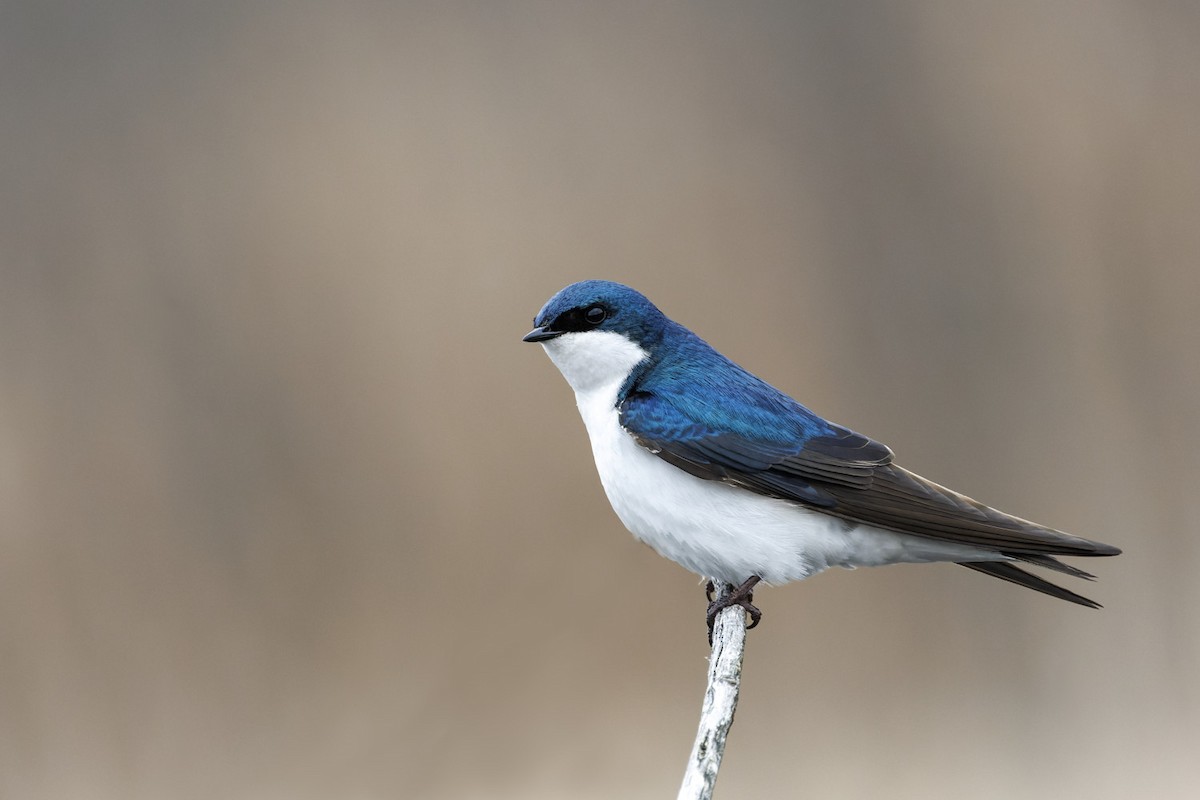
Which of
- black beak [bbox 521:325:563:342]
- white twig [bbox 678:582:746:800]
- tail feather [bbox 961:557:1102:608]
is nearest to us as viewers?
white twig [bbox 678:582:746:800]

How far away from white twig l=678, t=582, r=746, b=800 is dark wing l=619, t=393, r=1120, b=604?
17 centimetres

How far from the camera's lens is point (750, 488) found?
1438 millimetres

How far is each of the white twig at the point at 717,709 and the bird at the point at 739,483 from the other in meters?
0.10

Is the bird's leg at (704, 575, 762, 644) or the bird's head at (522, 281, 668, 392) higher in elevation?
the bird's head at (522, 281, 668, 392)

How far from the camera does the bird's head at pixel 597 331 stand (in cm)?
146

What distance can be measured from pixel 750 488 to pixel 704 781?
437 millimetres

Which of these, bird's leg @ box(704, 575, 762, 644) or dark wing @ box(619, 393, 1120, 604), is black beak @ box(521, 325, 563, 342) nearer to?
dark wing @ box(619, 393, 1120, 604)

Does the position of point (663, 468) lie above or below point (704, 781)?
above

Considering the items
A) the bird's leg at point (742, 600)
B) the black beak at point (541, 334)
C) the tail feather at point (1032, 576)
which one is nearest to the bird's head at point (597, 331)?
the black beak at point (541, 334)

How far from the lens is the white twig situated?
1083mm

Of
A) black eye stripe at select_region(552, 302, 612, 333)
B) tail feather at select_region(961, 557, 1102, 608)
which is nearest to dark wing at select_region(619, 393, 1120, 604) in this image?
tail feather at select_region(961, 557, 1102, 608)

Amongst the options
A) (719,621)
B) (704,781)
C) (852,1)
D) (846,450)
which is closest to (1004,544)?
(846,450)

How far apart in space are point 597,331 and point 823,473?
0.32 meters

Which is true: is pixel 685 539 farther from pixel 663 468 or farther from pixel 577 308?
pixel 577 308
